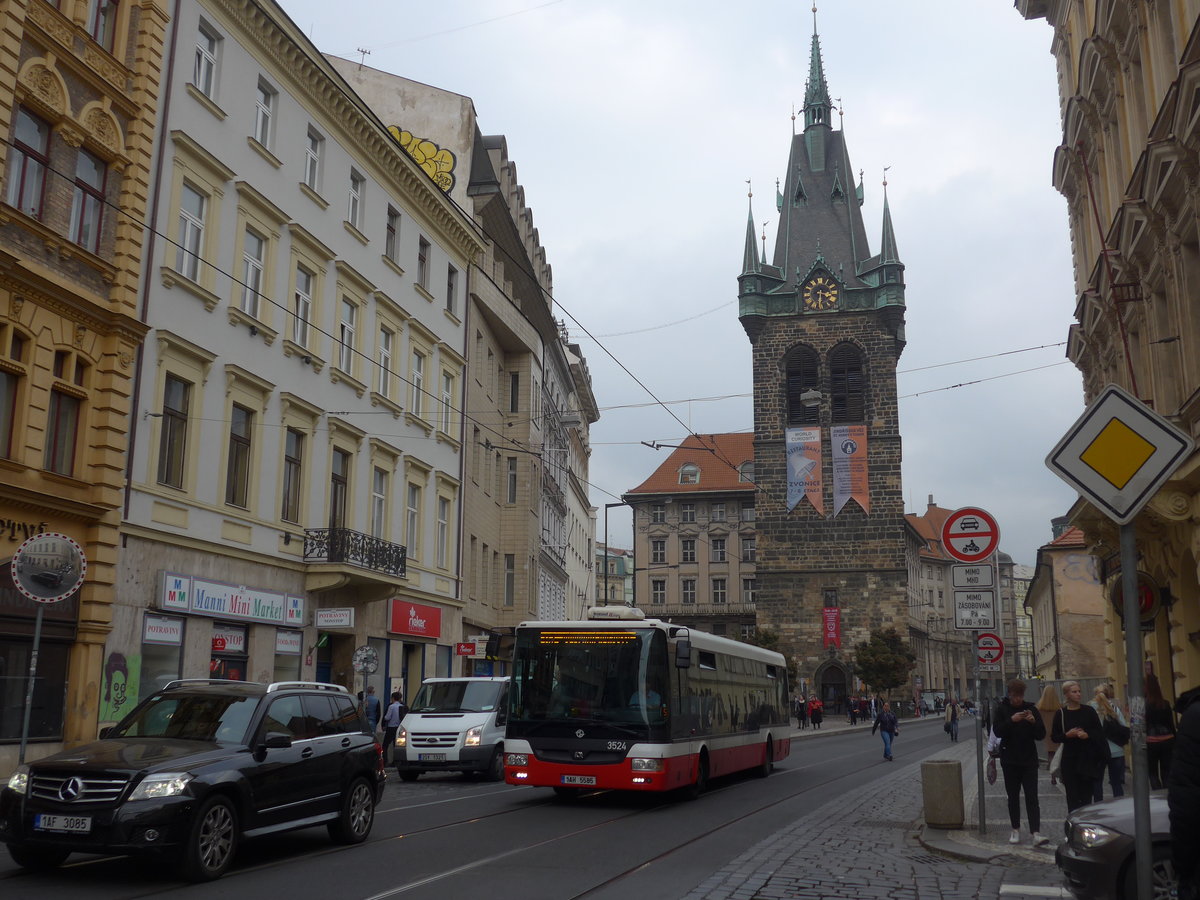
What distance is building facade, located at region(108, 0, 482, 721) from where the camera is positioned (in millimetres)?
21922

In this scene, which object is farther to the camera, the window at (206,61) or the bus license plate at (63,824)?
the window at (206,61)

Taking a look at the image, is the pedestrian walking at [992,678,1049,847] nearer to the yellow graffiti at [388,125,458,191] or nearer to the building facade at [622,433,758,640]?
the yellow graffiti at [388,125,458,191]

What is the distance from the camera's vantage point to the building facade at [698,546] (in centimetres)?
10119

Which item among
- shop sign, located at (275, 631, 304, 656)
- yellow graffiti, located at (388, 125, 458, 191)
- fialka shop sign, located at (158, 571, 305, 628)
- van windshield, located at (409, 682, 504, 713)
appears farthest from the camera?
yellow graffiti, located at (388, 125, 458, 191)

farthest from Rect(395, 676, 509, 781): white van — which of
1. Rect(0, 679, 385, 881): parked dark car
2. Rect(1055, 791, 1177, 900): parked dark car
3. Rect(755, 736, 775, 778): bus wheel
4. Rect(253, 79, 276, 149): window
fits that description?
Rect(1055, 791, 1177, 900): parked dark car

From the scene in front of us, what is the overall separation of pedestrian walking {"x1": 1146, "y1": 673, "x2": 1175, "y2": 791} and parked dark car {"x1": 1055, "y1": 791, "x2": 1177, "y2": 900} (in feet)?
12.9

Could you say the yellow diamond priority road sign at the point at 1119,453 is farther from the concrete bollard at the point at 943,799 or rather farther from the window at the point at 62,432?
the window at the point at 62,432

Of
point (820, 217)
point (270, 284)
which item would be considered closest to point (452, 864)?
point (270, 284)

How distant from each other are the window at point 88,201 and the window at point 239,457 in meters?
5.09

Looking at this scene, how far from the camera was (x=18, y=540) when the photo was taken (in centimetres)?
1784

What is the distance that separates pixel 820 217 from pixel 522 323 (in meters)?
51.2

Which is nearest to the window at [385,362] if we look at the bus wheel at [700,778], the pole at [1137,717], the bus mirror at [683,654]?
the bus wheel at [700,778]

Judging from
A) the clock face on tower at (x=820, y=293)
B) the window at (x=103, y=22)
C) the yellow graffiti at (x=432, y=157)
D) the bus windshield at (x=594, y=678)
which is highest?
the clock face on tower at (x=820, y=293)

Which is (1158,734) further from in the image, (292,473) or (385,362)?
(385,362)
